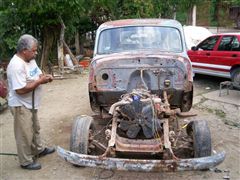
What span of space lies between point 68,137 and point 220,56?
17.8 feet

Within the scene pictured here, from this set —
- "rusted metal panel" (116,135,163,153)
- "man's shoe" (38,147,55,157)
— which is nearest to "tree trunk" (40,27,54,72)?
"man's shoe" (38,147,55,157)

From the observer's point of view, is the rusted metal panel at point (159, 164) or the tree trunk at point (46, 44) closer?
the rusted metal panel at point (159, 164)

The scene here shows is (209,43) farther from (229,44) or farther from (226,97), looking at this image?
(226,97)

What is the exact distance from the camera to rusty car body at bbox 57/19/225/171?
4262 mm

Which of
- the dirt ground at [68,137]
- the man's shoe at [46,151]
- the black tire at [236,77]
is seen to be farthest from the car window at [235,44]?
the man's shoe at [46,151]

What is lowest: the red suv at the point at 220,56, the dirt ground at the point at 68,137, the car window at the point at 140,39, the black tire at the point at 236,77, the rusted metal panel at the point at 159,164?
the dirt ground at the point at 68,137

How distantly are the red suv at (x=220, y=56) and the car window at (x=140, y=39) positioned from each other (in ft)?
10.8

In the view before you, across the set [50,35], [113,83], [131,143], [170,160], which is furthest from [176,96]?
[50,35]

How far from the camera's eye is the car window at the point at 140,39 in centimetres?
621

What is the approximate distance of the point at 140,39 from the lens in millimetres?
6305

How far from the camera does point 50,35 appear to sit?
12516mm

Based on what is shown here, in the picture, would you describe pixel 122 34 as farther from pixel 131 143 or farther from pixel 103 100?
pixel 131 143

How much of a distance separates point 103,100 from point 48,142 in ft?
4.31

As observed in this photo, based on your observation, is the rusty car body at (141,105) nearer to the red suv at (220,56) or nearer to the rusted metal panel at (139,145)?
the rusted metal panel at (139,145)
